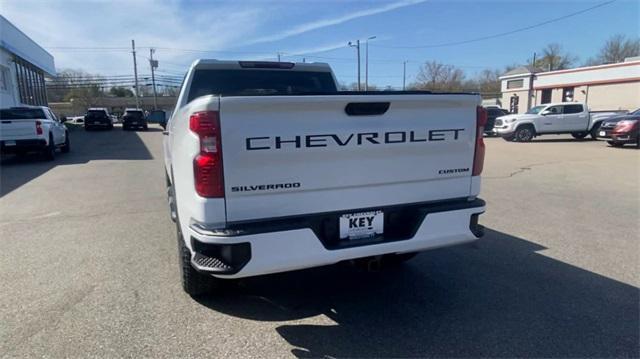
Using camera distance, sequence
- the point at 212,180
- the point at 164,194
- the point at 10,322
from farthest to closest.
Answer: the point at 164,194 → the point at 10,322 → the point at 212,180

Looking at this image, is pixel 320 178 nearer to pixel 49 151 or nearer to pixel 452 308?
pixel 452 308

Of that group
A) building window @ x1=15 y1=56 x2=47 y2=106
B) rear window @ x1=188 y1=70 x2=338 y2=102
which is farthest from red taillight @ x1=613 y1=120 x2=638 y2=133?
building window @ x1=15 y1=56 x2=47 y2=106

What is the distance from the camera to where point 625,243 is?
523 cm

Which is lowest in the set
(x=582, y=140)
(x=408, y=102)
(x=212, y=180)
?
(x=582, y=140)

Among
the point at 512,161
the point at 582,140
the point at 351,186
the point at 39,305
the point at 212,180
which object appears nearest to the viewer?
the point at 212,180

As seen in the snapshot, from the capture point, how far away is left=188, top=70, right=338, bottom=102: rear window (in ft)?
15.2

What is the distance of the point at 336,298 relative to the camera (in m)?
3.77

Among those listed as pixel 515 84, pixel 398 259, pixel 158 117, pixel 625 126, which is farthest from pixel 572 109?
pixel 515 84

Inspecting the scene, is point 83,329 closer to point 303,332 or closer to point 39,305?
point 39,305

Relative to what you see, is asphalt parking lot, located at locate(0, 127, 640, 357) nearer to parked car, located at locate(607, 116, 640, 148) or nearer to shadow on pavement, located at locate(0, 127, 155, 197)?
shadow on pavement, located at locate(0, 127, 155, 197)

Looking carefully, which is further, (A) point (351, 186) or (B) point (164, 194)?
(B) point (164, 194)

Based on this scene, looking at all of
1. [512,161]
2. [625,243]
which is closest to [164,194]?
[625,243]

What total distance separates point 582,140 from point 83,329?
24.7 meters

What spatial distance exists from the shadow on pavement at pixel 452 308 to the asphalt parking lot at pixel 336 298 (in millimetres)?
14
